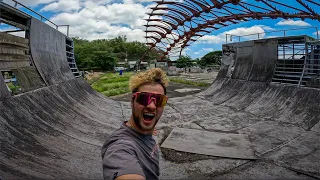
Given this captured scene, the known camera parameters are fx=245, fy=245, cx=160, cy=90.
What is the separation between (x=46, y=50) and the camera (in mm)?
8148

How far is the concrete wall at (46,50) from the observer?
697 cm

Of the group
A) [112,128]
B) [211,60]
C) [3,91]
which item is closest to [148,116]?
[3,91]

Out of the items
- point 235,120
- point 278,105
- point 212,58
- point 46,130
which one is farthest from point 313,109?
point 212,58

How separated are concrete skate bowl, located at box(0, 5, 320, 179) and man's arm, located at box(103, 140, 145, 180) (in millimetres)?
1644

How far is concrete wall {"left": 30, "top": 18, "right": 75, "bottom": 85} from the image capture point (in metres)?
6.97

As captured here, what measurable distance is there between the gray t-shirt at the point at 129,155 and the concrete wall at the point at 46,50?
5.94 metres

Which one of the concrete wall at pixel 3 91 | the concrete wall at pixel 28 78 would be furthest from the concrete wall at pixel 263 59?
the concrete wall at pixel 3 91

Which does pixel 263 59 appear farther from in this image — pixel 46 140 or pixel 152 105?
pixel 152 105

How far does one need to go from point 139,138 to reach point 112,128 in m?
5.47

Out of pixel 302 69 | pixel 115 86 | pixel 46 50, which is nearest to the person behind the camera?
pixel 46 50

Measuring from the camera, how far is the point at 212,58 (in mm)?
56344

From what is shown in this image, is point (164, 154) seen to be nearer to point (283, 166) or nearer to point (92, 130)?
point (92, 130)

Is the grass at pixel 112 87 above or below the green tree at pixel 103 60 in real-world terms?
below

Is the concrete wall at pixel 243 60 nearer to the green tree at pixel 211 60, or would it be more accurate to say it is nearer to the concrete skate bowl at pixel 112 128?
the concrete skate bowl at pixel 112 128
